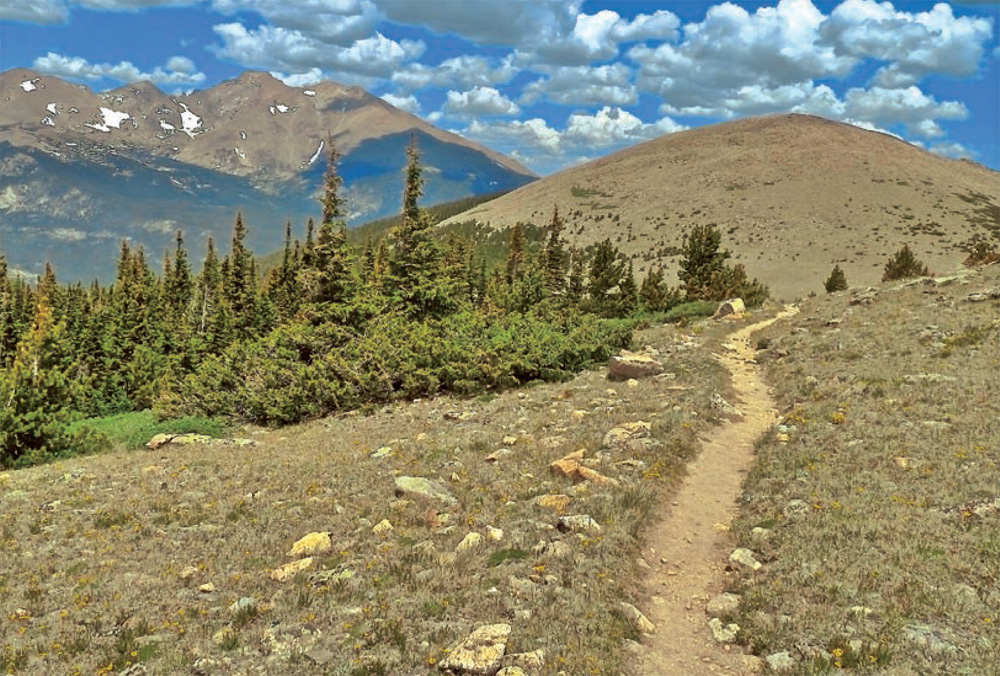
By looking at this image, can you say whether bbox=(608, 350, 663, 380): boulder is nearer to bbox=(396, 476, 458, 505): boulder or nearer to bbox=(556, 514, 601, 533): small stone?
bbox=(396, 476, 458, 505): boulder

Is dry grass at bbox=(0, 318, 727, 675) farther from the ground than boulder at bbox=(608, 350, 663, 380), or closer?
closer

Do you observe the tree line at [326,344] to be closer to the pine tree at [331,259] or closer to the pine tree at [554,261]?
the pine tree at [331,259]

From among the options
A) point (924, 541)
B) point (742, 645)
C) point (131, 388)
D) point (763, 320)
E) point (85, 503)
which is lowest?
point (131, 388)

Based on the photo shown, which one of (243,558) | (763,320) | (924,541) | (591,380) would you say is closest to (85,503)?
(243,558)

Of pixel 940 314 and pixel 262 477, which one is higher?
pixel 940 314

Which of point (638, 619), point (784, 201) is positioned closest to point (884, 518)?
point (638, 619)

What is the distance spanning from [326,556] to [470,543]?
2439mm

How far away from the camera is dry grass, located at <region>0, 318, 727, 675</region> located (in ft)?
25.3

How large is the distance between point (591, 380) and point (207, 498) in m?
16.0

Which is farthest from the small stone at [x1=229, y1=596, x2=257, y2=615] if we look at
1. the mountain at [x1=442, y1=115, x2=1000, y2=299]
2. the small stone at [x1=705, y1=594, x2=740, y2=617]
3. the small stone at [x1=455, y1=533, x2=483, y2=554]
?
the mountain at [x1=442, y1=115, x2=1000, y2=299]

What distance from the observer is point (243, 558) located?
10492 millimetres

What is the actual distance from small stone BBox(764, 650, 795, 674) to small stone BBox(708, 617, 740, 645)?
643mm

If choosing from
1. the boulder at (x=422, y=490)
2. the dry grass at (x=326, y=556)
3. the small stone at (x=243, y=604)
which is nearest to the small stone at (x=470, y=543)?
the dry grass at (x=326, y=556)

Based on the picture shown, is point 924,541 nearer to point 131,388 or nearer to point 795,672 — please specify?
point 795,672
